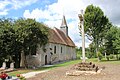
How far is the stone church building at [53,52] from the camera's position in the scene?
43031 mm

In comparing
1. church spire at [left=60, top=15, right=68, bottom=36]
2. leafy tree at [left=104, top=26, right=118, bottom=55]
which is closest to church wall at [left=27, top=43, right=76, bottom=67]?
church spire at [left=60, top=15, right=68, bottom=36]

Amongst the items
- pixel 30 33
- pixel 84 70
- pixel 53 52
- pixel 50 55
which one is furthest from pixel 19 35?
pixel 53 52

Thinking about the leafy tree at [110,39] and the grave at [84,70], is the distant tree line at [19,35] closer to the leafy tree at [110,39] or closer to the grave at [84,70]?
the grave at [84,70]

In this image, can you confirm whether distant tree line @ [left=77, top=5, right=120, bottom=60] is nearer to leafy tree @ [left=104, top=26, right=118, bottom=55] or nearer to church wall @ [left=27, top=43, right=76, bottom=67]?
leafy tree @ [left=104, top=26, right=118, bottom=55]

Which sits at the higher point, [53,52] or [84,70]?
[53,52]

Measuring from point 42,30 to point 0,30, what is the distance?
22.1 ft

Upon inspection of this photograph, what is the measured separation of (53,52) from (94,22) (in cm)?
1158

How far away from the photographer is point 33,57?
1698 inches

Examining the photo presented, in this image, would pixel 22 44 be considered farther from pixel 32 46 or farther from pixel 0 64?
A: pixel 0 64

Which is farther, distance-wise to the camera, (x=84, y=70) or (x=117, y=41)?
(x=117, y=41)

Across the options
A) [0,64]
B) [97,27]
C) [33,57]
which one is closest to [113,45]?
[97,27]

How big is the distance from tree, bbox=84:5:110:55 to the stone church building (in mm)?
8021

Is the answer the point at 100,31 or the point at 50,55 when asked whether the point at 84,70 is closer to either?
the point at 50,55

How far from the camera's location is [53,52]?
5119cm
